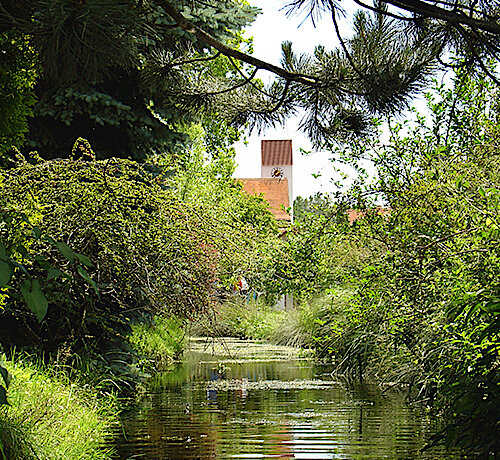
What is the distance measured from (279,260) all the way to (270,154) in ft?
190

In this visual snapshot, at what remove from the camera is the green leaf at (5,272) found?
1904 mm

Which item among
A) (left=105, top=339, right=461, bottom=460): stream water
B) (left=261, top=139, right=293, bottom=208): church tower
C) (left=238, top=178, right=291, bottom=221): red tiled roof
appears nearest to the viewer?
(left=105, top=339, right=461, bottom=460): stream water

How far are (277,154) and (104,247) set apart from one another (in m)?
60.7

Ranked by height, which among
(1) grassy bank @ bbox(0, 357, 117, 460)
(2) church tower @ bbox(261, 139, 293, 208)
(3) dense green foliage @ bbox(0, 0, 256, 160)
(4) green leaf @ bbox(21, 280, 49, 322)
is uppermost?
(2) church tower @ bbox(261, 139, 293, 208)

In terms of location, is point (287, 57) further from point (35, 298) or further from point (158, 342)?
point (158, 342)

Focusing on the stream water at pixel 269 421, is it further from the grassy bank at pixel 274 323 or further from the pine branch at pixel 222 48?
the grassy bank at pixel 274 323

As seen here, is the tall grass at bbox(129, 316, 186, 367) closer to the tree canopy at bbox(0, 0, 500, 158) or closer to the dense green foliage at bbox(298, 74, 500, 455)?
the dense green foliage at bbox(298, 74, 500, 455)

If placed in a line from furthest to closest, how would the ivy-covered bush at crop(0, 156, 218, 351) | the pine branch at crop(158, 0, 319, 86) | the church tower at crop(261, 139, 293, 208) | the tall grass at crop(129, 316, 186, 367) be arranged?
the church tower at crop(261, 139, 293, 208) < the tall grass at crop(129, 316, 186, 367) < the ivy-covered bush at crop(0, 156, 218, 351) < the pine branch at crop(158, 0, 319, 86)

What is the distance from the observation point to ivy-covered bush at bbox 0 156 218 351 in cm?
764

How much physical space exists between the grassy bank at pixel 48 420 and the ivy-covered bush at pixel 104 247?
38.7 inches

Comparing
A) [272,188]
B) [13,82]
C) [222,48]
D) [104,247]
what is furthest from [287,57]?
[272,188]

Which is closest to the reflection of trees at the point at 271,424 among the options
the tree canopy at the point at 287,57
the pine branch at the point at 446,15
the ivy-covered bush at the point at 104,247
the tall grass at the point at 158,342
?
the ivy-covered bush at the point at 104,247

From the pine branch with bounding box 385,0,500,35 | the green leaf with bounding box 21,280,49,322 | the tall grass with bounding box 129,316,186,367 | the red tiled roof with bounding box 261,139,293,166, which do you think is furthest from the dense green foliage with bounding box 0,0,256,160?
the red tiled roof with bounding box 261,139,293,166

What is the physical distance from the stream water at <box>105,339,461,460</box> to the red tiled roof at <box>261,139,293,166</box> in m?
55.5
